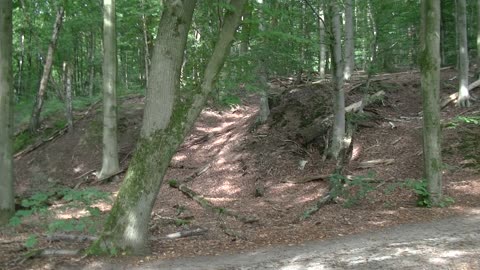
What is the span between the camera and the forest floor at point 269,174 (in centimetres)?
801

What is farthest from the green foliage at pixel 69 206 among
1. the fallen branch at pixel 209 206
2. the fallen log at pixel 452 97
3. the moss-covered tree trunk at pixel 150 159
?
the fallen log at pixel 452 97

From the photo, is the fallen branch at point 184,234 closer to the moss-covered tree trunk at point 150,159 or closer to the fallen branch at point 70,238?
the moss-covered tree trunk at point 150,159

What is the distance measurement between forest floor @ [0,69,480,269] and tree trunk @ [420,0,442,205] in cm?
69

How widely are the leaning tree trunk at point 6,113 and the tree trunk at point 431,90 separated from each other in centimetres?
936

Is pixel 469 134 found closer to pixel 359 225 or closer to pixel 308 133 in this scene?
pixel 308 133

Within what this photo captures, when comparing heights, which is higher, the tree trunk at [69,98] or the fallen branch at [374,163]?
the tree trunk at [69,98]

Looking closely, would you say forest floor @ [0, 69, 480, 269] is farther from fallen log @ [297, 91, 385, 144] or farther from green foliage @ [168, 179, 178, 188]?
fallen log @ [297, 91, 385, 144]

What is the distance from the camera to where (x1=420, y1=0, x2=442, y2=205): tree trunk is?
907 cm

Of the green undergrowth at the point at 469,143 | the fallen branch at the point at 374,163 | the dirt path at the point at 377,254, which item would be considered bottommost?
the dirt path at the point at 377,254

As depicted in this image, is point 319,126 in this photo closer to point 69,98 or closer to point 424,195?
point 424,195

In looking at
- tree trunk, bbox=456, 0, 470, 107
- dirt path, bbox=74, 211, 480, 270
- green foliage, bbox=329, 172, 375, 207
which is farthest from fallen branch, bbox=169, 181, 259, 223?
tree trunk, bbox=456, 0, 470, 107

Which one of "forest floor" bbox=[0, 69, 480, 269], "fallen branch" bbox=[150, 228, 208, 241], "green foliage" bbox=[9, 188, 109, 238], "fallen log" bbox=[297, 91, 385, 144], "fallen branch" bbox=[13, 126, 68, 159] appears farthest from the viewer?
"fallen branch" bbox=[13, 126, 68, 159]

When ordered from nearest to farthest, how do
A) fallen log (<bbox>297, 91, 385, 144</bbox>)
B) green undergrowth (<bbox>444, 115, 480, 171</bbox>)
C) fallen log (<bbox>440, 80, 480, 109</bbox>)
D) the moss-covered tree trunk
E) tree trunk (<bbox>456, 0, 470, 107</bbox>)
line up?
the moss-covered tree trunk
green undergrowth (<bbox>444, 115, 480, 171</bbox>)
fallen log (<bbox>297, 91, 385, 144</bbox>)
tree trunk (<bbox>456, 0, 470, 107</bbox>)
fallen log (<bbox>440, 80, 480, 109</bbox>)

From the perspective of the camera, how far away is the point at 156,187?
6.89 m
